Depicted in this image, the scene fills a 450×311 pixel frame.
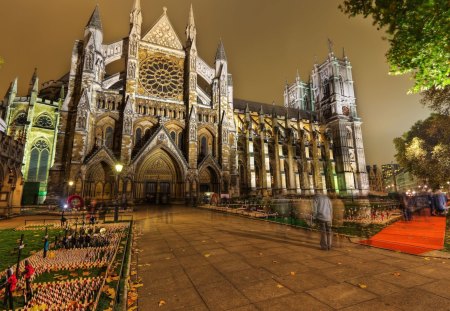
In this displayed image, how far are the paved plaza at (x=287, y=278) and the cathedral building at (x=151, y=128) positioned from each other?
16318 millimetres

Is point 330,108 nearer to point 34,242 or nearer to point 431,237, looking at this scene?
point 431,237

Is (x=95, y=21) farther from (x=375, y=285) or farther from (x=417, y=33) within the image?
(x=375, y=285)

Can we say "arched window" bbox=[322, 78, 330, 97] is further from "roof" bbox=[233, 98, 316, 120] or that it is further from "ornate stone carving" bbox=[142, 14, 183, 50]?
"ornate stone carving" bbox=[142, 14, 183, 50]

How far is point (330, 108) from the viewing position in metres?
53.0

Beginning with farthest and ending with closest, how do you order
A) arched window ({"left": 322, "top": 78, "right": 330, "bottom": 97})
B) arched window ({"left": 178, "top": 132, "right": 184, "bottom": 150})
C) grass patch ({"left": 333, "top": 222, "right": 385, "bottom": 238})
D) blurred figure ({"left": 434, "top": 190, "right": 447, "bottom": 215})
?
arched window ({"left": 322, "top": 78, "right": 330, "bottom": 97}), arched window ({"left": 178, "top": 132, "right": 184, "bottom": 150}), blurred figure ({"left": 434, "top": 190, "right": 447, "bottom": 215}), grass patch ({"left": 333, "top": 222, "right": 385, "bottom": 238})

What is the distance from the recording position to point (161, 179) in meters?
26.6

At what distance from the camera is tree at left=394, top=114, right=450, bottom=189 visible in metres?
20.5

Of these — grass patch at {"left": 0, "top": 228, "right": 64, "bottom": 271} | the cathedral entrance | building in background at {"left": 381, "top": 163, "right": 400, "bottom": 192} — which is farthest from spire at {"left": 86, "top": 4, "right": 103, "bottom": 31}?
building in background at {"left": 381, "top": 163, "right": 400, "bottom": 192}

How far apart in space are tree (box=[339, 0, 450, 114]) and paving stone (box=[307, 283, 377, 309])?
7.78 m

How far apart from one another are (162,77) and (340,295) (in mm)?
30791

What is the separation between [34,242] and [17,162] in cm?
1342

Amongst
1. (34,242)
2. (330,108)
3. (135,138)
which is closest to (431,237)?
(34,242)

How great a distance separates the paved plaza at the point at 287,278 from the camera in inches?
130

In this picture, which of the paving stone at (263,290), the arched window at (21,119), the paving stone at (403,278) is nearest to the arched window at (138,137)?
the arched window at (21,119)
